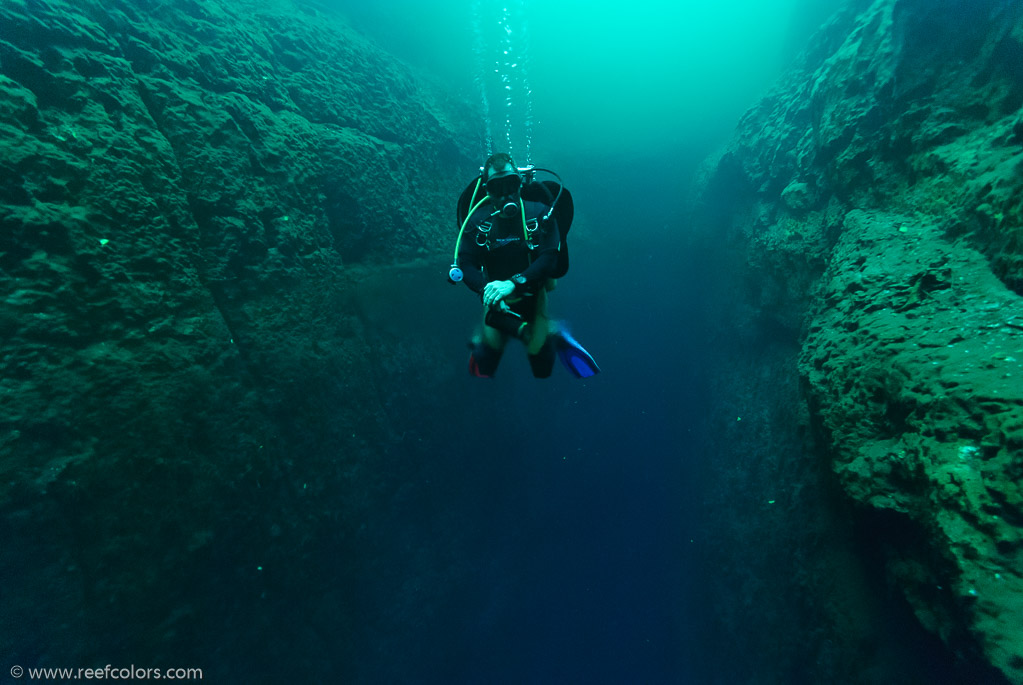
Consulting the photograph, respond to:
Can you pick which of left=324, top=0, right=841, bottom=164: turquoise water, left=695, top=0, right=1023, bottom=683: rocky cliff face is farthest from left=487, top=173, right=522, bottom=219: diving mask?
left=324, top=0, right=841, bottom=164: turquoise water

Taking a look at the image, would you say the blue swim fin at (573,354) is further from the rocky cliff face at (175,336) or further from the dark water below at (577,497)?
the dark water below at (577,497)

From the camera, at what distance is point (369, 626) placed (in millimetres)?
5387

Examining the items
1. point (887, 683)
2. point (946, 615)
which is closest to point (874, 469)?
point (946, 615)

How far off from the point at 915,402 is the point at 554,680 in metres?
8.77

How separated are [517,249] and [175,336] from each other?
118 inches

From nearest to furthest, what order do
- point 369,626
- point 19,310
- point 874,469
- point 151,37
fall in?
point 874,469 → point 19,310 → point 151,37 → point 369,626

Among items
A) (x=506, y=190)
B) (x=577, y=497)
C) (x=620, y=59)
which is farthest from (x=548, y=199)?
(x=620, y=59)

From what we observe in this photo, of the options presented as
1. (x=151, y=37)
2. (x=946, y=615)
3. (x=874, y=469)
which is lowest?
(x=946, y=615)

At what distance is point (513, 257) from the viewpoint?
10.0ft

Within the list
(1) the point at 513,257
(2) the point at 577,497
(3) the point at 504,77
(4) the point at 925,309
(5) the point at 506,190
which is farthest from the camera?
(3) the point at 504,77

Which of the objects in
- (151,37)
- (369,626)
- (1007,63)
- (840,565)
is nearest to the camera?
(1007,63)

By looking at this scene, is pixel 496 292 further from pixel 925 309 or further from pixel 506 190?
pixel 925 309

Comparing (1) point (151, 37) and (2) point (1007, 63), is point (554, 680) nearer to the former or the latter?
(2) point (1007, 63)

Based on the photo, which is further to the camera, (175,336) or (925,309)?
(175,336)
